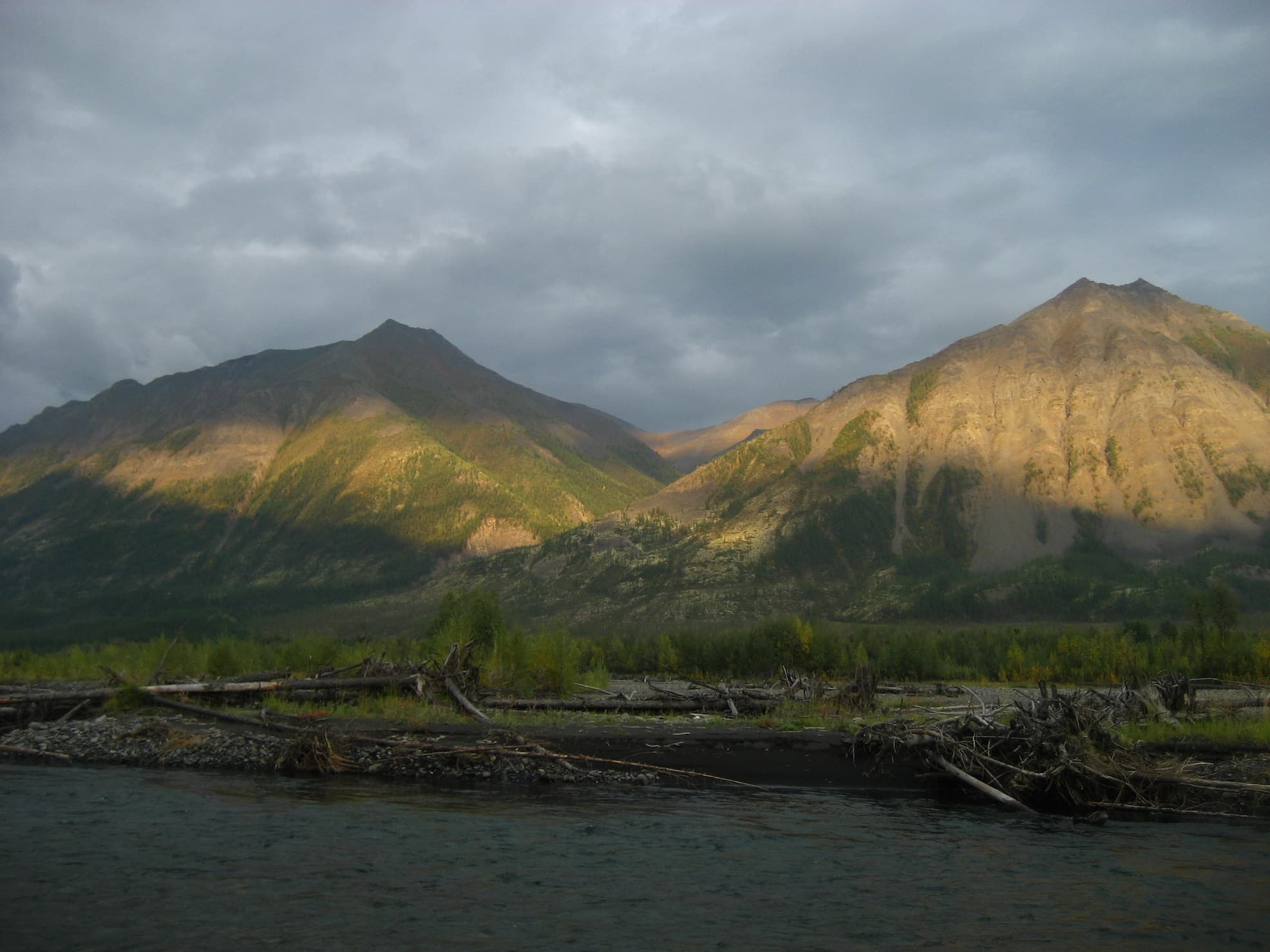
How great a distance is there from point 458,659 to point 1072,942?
87.8 feet

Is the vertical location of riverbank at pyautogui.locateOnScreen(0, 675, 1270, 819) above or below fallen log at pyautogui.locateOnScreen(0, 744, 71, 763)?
above

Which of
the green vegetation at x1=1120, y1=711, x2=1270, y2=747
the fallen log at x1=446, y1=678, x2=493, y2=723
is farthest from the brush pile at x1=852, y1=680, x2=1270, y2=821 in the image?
the fallen log at x1=446, y1=678, x2=493, y2=723

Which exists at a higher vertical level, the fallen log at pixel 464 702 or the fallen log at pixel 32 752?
the fallen log at pixel 464 702

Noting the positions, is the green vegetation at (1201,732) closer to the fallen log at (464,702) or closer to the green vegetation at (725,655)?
the green vegetation at (725,655)

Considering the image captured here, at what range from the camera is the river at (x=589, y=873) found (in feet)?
42.3

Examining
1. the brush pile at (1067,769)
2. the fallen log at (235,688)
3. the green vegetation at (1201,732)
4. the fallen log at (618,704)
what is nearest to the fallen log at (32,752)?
the fallen log at (235,688)

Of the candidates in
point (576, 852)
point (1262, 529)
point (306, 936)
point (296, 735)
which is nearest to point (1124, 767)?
point (576, 852)

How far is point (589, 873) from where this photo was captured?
16.2 m

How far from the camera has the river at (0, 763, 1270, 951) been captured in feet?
42.3

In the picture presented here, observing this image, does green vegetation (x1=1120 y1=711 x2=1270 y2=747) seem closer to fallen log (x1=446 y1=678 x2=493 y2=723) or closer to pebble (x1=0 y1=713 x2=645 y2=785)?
pebble (x1=0 y1=713 x2=645 y2=785)

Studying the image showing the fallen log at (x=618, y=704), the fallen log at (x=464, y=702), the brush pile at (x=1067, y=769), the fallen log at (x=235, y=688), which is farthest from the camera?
the fallen log at (x=618, y=704)

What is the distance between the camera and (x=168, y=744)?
28.9 metres

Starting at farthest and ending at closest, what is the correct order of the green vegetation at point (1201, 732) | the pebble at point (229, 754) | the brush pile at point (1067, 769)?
the pebble at point (229, 754) → the green vegetation at point (1201, 732) → the brush pile at point (1067, 769)

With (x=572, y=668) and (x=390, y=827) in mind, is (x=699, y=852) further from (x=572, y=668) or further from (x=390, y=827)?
(x=572, y=668)
